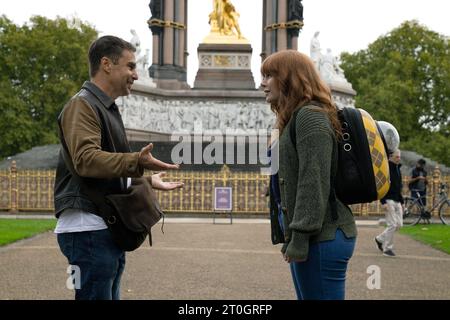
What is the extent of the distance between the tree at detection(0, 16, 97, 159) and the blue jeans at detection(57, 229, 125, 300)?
43.8m

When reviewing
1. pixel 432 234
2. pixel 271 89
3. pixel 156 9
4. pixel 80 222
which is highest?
pixel 156 9

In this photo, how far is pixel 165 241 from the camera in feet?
40.9

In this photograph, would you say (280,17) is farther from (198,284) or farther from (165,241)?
(198,284)

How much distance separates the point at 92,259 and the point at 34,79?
154ft

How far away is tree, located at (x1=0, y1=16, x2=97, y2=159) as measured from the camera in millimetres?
45500

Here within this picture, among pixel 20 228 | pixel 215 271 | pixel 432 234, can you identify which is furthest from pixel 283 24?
pixel 215 271

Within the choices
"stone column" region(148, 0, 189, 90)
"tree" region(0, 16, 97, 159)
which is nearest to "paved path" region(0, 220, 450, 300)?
"stone column" region(148, 0, 189, 90)

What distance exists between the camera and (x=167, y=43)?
3028 cm

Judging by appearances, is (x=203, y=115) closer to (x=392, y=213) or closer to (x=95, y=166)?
(x=392, y=213)

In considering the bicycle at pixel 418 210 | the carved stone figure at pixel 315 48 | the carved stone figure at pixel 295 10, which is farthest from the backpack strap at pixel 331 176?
the carved stone figure at pixel 315 48

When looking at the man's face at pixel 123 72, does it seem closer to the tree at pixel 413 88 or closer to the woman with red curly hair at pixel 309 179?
the woman with red curly hair at pixel 309 179

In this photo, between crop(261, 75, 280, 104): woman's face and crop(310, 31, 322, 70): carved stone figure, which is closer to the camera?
crop(261, 75, 280, 104): woman's face

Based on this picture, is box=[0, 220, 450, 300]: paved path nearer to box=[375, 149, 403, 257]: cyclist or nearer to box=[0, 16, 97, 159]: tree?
box=[375, 149, 403, 257]: cyclist
